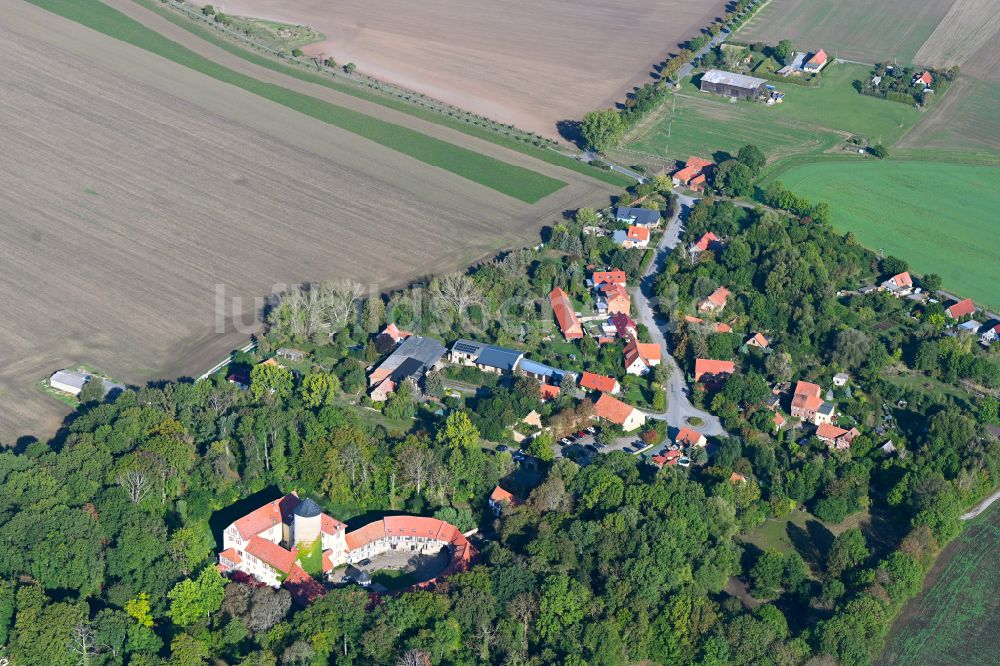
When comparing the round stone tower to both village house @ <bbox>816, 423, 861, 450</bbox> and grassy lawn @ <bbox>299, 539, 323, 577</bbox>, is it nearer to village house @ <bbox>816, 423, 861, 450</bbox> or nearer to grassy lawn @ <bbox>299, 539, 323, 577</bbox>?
grassy lawn @ <bbox>299, 539, 323, 577</bbox>

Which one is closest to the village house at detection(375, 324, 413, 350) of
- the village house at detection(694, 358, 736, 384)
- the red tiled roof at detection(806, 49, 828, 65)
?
→ the village house at detection(694, 358, 736, 384)

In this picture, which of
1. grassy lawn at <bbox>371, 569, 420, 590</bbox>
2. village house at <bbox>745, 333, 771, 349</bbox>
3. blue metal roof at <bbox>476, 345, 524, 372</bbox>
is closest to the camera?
grassy lawn at <bbox>371, 569, 420, 590</bbox>

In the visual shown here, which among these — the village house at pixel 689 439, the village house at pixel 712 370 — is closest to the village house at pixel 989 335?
the village house at pixel 712 370

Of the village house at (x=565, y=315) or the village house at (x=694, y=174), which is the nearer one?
A: the village house at (x=565, y=315)

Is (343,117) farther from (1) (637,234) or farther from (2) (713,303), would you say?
(2) (713,303)

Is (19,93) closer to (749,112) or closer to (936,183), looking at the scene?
(749,112)

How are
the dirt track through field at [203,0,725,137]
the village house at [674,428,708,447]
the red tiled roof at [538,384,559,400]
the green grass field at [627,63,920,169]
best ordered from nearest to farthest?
the village house at [674,428,708,447]
the red tiled roof at [538,384,559,400]
the green grass field at [627,63,920,169]
the dirt track through field at [203,0,725,137]

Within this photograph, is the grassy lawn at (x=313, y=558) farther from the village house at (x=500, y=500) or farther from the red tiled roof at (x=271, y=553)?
the village house at (x=500, y=500)
